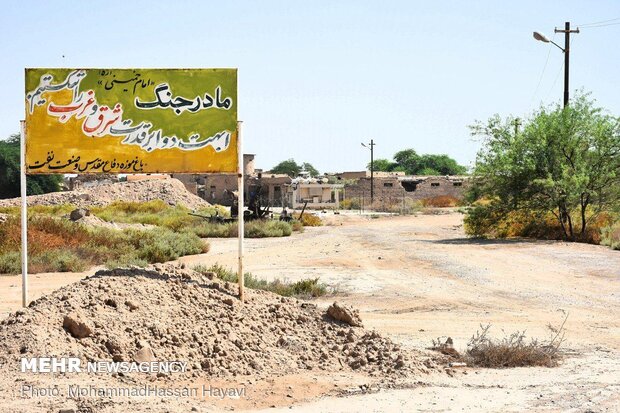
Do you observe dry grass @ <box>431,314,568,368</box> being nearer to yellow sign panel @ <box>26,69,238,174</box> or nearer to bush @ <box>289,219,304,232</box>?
yellow sign panel @ <box>26,69,238,174</box>

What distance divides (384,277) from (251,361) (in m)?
10.2

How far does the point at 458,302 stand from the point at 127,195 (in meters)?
59.7

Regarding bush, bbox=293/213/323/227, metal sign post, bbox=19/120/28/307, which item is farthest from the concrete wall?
metal sign post, bbox=19/120/28/307

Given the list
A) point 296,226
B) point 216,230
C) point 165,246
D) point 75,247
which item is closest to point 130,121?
point 75,247

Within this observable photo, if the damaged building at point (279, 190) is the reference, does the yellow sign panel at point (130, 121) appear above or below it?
above

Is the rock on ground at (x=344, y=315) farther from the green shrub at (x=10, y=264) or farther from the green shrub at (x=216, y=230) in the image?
the green shrub at (x=216, y=230)

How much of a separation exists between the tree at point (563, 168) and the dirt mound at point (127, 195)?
39.7m

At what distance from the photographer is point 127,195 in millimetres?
72062

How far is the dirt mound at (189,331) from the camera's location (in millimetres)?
8539

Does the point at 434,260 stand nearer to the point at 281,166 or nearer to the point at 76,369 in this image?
the point at 76,369

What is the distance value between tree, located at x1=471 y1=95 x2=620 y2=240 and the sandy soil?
1.91m

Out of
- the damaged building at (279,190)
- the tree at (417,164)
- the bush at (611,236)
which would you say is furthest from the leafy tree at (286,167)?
the bush at (611,236)

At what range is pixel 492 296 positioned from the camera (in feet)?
52.8

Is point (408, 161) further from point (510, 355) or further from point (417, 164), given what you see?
point (510, 355)
